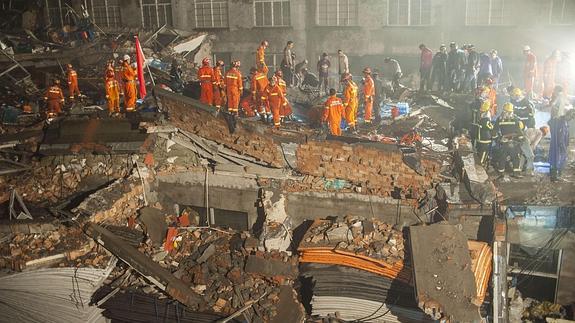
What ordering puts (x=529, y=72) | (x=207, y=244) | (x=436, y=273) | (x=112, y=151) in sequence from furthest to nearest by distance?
(x=529, y=72)
(x=112, y=151)
(x=207, y=244)
(x=436, y=273)

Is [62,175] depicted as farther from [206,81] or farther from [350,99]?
[350,99]

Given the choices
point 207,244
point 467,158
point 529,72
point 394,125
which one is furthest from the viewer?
point 529,72

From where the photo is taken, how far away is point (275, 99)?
38.9ft

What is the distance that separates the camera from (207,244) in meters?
9.99

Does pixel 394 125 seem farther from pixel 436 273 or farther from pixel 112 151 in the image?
pixel 112 151

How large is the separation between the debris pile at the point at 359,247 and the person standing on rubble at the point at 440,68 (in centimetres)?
799

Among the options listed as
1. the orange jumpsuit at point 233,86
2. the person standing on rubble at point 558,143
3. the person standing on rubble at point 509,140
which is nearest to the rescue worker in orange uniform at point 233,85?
the orange jumpsuit at point 233,86

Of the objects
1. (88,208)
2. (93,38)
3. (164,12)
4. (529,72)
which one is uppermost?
(164,12)

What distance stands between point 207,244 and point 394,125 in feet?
20.8

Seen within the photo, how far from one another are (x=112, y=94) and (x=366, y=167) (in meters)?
8.45

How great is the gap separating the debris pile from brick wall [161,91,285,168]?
2.02 meters

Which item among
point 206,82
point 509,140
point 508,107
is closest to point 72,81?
point 206,82

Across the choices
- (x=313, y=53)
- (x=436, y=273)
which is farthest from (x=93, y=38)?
(x=436, y=273)

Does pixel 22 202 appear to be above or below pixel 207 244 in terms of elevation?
above
